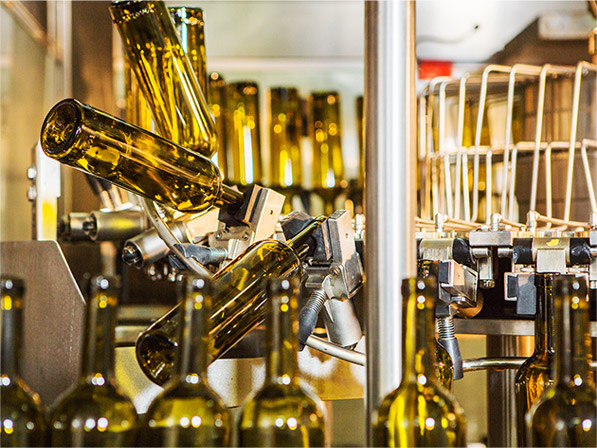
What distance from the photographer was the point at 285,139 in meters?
2.28

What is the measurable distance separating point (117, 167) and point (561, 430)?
35 centimetres

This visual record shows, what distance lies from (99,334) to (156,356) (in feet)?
0.42

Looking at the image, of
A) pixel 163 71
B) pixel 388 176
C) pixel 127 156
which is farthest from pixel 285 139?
pixel 388 176

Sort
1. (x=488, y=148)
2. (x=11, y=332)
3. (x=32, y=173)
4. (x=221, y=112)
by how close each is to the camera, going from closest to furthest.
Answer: (x=11, y=332), (x=32, y=173), (x=488, y=148), (x=221, y=112)

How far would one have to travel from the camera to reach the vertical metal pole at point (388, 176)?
434mm

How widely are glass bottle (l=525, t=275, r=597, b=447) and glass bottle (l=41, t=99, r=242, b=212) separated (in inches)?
12.3

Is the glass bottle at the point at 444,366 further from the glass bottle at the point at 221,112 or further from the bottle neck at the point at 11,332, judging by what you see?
the glass bottle at the point at 221,112

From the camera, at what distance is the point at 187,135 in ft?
2.57

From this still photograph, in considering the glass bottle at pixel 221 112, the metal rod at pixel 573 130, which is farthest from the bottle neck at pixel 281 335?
the glass bottle at pixel 221 112

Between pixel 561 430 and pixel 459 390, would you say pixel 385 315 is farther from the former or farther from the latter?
pixel 459 390

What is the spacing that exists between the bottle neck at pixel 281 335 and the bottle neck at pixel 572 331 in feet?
0.46

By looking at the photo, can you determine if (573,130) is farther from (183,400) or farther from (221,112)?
(221,112)

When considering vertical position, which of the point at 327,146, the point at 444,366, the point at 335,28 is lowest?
the point at 444,366

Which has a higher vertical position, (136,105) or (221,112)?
(221,112)
